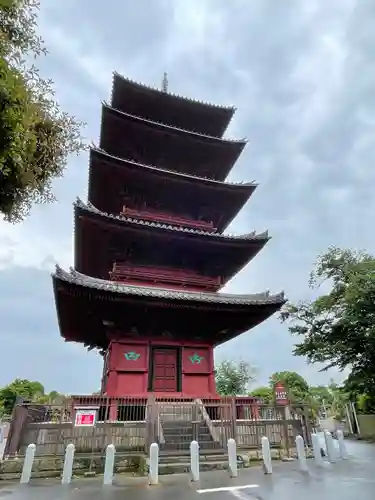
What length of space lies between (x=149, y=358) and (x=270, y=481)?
20.7 ft

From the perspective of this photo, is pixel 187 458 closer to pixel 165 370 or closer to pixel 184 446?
pixel 184 446

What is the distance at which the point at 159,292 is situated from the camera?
12.3 m

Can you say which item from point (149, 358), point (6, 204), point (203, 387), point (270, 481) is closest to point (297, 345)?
point (203, 387)

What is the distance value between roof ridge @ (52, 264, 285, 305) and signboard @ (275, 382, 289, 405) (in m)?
2.89

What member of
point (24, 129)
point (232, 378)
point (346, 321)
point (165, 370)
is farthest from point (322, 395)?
point (24, 129)

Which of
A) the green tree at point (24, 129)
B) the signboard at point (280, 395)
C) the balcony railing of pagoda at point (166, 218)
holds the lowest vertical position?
the signboard at point (280, 395)

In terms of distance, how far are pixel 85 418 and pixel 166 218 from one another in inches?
359

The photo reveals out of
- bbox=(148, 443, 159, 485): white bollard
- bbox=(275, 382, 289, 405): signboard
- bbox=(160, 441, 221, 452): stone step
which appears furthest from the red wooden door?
bbox=(148, 443, 159, 485): white bollard

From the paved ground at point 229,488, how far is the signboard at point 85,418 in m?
1.32

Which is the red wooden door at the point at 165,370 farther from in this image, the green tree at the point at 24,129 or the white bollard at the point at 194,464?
the green tree at the point at 24,129

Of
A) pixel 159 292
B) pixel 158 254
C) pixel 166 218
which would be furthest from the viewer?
pixel 166 218

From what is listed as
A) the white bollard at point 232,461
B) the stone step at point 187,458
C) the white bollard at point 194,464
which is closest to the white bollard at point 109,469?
the stone step at point 187,458

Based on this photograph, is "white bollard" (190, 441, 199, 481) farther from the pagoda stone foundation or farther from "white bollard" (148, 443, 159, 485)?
the pagoda stone foundation

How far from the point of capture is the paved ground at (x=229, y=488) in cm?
591
